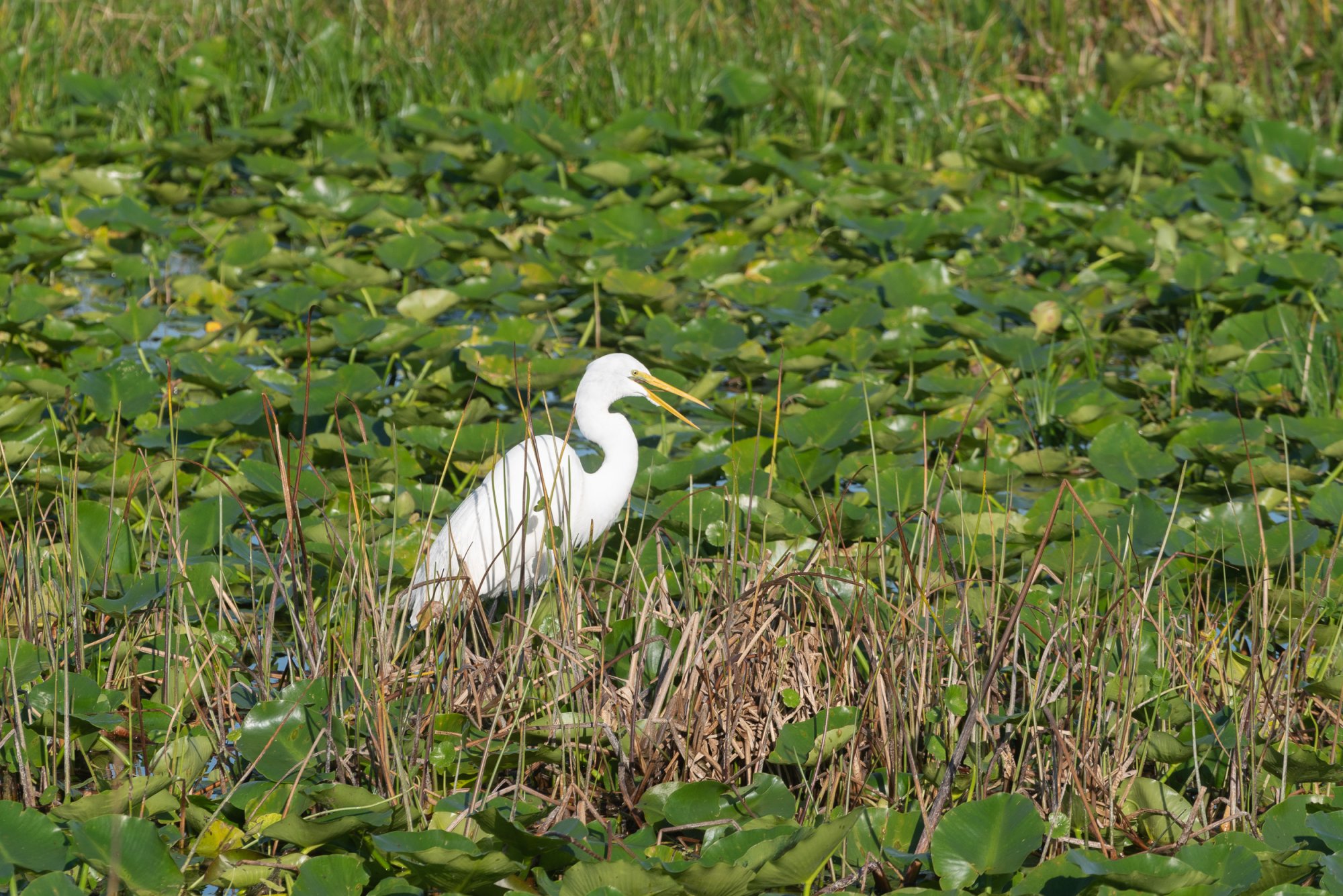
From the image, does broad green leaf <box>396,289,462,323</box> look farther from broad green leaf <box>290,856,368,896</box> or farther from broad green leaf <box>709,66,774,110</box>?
broad green leaf <box>290,856,368,896</box>

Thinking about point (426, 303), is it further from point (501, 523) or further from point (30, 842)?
point (30, 842)

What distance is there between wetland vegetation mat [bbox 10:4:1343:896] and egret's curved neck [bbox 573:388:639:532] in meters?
0.07

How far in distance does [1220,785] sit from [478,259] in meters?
3.28

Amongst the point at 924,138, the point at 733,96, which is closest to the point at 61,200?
the point at 733,96

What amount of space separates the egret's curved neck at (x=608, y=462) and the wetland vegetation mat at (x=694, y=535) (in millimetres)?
73

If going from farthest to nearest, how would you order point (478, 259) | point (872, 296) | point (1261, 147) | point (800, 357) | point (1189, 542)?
point (1261, 147)
point (478, 259)
point (872, 296)
point (800, 357)
point (1189, 542)

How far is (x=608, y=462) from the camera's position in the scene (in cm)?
290

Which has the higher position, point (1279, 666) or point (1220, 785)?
point (1279, 666)

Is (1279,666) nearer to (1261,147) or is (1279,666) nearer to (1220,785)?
(1220,785)

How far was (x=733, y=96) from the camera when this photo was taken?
241 inches

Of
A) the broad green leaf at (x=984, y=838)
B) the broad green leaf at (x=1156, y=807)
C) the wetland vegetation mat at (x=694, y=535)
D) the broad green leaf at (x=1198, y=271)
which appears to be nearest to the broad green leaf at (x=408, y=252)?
the wetland vegetation mat at (x=694, y=535)

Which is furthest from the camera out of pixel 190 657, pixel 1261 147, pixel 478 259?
pixel 1261 147

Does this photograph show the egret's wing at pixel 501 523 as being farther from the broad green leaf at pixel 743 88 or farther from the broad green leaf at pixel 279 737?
the broad green leaf at pixel 743 88

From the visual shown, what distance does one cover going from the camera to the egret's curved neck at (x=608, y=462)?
2.87 meters
